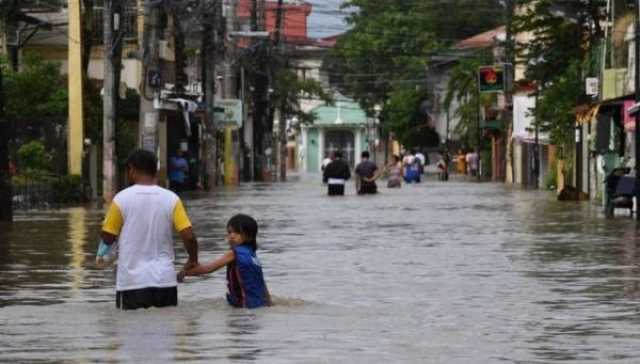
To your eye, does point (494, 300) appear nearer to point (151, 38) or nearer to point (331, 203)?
point (331, 203)

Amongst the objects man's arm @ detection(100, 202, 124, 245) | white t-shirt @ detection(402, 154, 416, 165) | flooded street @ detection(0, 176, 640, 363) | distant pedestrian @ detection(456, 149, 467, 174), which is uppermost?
man's arm @ detection(100, 202, 124, 245)

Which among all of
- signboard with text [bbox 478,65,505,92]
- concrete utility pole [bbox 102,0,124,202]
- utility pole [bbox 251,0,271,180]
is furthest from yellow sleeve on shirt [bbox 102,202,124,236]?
utility pole [bbox 251,0,271,180]

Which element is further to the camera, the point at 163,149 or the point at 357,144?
the point at 357,144

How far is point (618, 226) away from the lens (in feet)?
121

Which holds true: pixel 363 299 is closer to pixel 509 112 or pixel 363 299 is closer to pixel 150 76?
pixel 150 76

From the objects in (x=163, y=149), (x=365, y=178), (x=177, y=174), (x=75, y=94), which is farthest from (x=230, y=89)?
(x=75, y=94)

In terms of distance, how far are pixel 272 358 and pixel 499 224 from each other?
81.3 ft

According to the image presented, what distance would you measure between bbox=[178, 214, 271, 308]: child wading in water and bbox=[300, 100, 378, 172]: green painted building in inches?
6699

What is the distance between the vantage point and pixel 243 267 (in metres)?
17.8

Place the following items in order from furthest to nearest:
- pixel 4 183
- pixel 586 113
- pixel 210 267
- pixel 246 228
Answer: pixel 586 113
pixel 4 183
pixel 246 228
pixel 210 267

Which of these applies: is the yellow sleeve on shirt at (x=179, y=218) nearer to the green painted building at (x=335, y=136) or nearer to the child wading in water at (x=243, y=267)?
the child wading in water at (x=243, y=267)

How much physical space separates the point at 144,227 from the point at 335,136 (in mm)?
180322

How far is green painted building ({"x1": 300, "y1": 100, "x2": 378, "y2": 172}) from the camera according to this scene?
192250mm

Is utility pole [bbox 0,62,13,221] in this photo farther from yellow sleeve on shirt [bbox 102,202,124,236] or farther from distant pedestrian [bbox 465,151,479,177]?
distant pedestrian [bbox 465,151,479,177]
